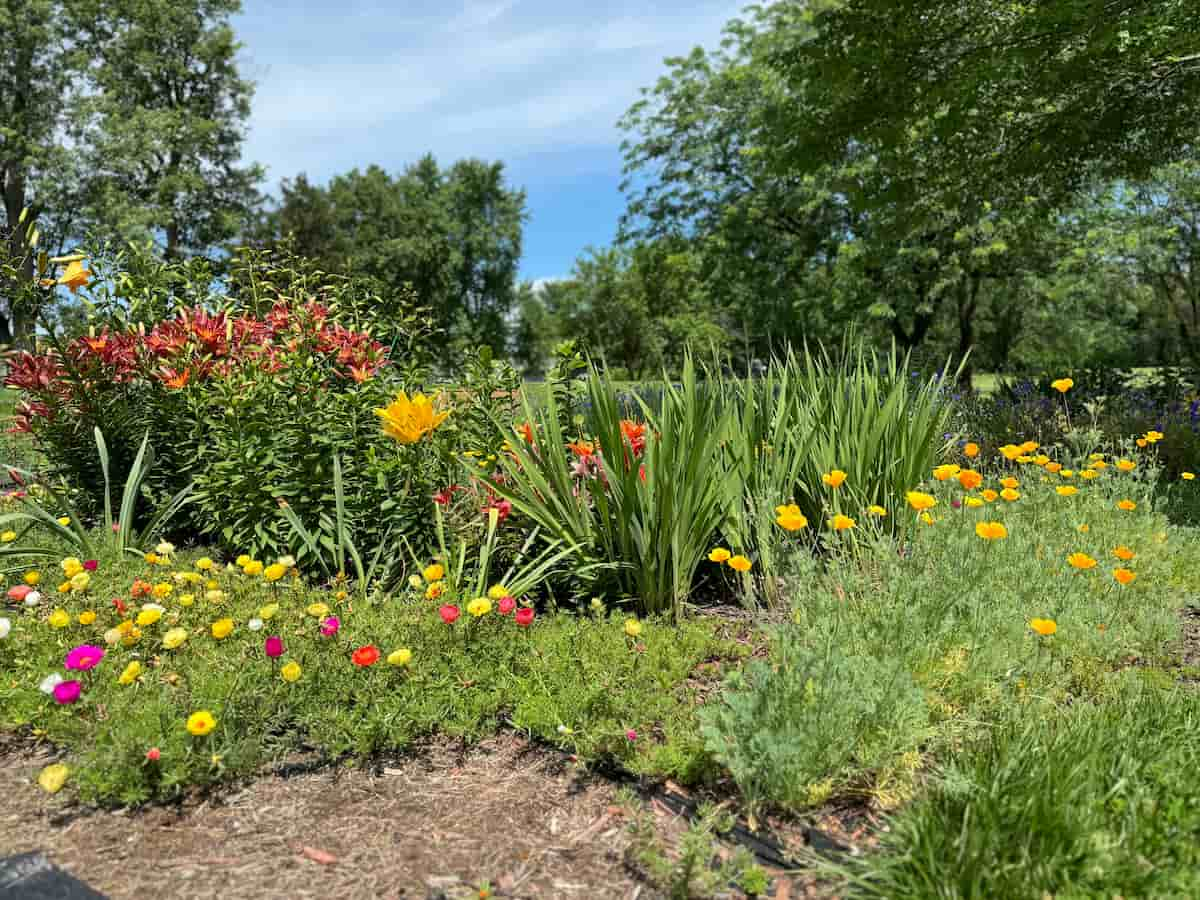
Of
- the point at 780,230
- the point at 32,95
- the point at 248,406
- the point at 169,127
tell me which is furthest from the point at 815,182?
the point at 32,95

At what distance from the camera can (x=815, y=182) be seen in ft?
54.7

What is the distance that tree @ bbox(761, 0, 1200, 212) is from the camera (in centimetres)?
654

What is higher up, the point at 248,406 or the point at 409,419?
the point at 248,406

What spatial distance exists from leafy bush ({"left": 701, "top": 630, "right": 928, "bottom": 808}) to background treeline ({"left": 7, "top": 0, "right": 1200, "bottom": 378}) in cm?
135

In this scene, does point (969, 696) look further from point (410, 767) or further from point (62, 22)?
point (62, 22)

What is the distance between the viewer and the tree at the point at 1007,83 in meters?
6.54

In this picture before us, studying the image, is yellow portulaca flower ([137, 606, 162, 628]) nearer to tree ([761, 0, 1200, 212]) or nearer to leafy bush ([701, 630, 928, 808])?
leafy bush ([701, 630, 928, 808])

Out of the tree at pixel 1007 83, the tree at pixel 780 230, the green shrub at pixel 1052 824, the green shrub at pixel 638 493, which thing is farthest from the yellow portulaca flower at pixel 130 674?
the tree at pixel 780 230

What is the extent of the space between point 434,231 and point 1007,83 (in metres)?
36.5

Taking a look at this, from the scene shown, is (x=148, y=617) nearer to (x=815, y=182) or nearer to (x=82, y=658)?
(x=82, y=658)

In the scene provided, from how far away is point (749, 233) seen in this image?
18.3m

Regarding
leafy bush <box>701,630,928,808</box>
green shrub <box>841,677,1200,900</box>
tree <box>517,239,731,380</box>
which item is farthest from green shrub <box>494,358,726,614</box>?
tree <box>517,239,731,380</box>

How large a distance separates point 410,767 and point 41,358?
3.65 meters

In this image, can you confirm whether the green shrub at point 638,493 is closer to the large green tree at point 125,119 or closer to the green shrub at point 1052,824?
the green shrub at point 1052,824
